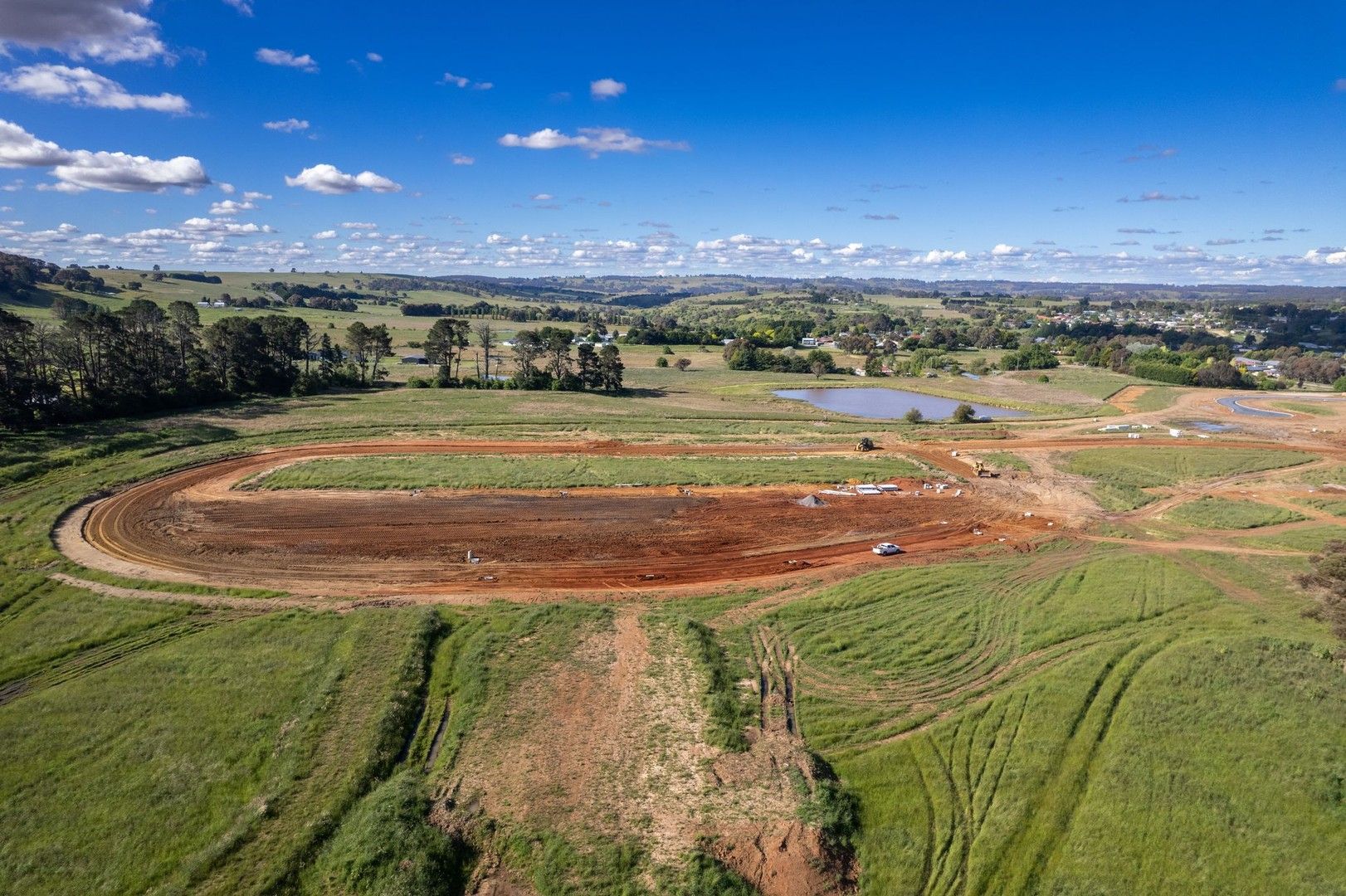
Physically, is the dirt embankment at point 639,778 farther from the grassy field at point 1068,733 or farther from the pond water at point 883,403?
the pond water at point 883,403

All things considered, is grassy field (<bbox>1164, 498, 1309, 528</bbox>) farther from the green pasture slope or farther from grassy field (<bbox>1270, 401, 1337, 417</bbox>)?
grassy field (<bbox>1270, 401, 1337, 417</bbox>)

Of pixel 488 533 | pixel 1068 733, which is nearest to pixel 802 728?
pixel 1068 733

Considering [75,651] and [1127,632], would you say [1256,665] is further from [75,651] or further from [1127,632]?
[75,651]

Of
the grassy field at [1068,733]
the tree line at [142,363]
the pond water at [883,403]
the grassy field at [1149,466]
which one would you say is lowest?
the grassy field at [1068,733]

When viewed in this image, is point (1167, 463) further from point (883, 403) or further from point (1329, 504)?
point (883, 403)

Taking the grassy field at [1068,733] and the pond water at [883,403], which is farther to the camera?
the pond water at [883,403]

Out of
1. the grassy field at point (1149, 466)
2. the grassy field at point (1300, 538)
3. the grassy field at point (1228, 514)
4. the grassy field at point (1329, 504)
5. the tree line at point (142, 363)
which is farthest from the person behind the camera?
the tree line at point (142, 363)

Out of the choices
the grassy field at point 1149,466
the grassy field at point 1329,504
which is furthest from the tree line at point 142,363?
the grassy field at point 1329,504
